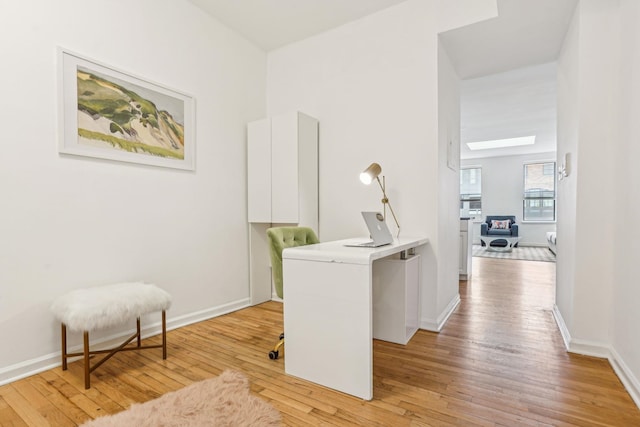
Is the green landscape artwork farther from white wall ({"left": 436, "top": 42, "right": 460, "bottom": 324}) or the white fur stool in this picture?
white wall ({"left": 436, "top": 42, "right": 460, "bottom": 324})

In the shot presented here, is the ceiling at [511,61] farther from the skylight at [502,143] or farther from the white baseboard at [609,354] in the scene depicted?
the white baseboard at [609,354]

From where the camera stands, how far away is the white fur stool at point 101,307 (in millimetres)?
1771

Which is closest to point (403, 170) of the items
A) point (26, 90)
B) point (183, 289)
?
point (183, 289)

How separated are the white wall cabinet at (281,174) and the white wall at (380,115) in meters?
0.17

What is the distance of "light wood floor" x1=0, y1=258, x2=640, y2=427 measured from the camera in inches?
60.8

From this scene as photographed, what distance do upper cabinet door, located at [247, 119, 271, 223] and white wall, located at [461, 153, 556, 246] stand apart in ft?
26.9

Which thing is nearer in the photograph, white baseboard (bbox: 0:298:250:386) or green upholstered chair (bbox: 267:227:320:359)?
white baseboard (bbox: 0:298:250:386)

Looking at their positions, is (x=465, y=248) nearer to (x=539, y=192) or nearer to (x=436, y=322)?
(x=436, y=322)

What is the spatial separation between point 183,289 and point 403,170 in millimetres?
2183

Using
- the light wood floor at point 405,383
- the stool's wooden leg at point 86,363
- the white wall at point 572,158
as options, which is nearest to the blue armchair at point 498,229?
the white wall at point 572,158

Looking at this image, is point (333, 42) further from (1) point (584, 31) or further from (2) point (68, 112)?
(2) point (68, 112)

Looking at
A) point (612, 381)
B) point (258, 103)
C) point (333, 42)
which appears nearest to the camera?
point (612, 381)

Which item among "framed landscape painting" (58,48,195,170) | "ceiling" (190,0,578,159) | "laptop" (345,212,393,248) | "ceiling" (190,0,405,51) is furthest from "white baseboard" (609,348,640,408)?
"framed landscape painting" (58,48,195,170)

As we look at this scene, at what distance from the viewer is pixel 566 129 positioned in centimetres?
259
